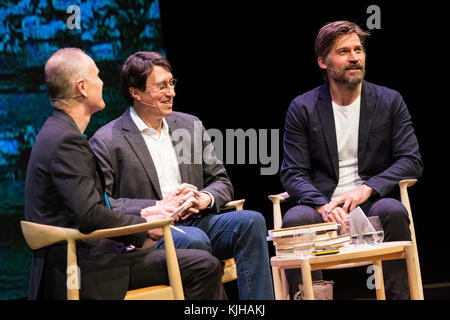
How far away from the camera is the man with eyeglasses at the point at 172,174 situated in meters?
3.05

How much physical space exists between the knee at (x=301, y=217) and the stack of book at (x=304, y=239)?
490 millimetres

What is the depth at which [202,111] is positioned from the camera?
4746 mm

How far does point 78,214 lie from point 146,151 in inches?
41.4

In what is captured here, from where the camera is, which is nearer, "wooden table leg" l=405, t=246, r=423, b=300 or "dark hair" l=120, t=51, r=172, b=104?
"wooden table leg" l=405, t=246, r=423, b=300

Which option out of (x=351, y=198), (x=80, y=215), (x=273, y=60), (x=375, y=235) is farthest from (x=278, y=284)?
(x=273, y=60)

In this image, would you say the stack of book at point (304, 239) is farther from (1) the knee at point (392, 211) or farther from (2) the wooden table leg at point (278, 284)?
(2) the wooden table leg at point (278, 284)

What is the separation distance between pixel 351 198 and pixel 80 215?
1660 millimetres

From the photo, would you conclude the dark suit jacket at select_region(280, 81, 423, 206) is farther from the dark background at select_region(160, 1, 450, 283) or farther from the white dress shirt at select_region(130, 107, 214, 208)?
the dark background at select_region(160, 1, 450, 283)

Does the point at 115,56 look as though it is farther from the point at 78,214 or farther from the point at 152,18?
the point at 78,214

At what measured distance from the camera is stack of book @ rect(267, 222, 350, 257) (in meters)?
2.85

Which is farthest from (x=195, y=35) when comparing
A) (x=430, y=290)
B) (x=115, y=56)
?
(x=430, y=290)

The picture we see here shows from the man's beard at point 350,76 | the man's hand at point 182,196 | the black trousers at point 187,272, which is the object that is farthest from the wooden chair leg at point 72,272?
the man's beard at point 350,76

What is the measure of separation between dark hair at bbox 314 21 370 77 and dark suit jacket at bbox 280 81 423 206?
0.95ft

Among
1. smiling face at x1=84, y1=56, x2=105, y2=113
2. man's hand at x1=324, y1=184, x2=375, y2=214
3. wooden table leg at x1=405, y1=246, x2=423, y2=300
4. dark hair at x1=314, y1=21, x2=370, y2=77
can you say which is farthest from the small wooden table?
dark hair at x1=314, y1=21, x2=370, y2=77
